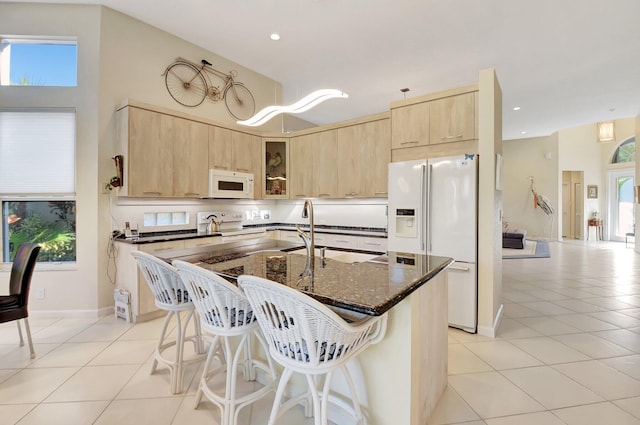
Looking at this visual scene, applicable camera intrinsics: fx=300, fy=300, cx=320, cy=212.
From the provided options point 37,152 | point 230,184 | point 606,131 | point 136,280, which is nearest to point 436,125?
point 230,184

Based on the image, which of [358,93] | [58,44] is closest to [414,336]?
[58,44]

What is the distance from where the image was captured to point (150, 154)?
3549 mm

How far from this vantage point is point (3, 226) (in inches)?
132

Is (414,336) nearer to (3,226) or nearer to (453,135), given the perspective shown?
(453,135)

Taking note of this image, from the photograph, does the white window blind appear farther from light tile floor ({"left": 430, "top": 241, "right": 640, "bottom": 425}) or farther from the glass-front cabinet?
light tile floor ({"left": 430, "top": 241, "right": 640, "bottom": 425})

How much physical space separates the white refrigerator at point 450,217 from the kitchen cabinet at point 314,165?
1595mm

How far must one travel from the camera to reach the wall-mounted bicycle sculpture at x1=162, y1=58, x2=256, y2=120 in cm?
410

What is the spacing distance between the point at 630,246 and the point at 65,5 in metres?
13.1

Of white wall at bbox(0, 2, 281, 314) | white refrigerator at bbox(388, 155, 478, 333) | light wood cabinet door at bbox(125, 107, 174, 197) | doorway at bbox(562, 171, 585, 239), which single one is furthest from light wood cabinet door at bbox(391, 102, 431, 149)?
doorway at bbox(562, 171, 585, 239)

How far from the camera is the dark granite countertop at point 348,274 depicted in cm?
125

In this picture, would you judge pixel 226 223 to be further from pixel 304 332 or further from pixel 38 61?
pixel 304 332

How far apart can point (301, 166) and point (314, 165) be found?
261 mm

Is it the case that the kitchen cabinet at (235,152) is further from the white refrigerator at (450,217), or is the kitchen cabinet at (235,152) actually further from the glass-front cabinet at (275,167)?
the white refrigerator at (450,217)

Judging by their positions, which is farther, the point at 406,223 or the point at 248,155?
the point at 248,155
